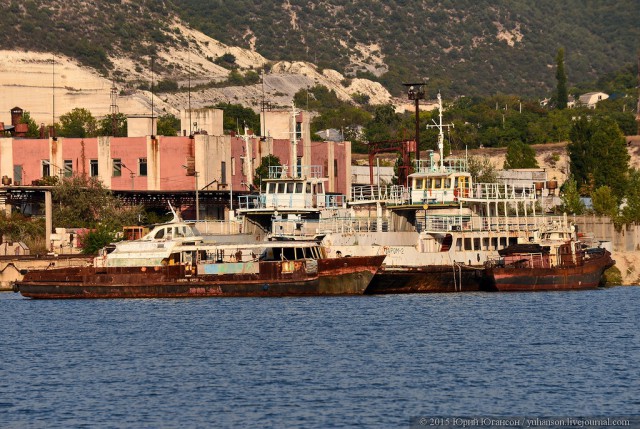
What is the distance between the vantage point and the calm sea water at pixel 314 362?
43.7m

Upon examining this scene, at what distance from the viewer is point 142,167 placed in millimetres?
111500

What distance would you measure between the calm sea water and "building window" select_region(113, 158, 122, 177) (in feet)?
116

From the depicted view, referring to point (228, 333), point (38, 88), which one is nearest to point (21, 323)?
point (228, 333)

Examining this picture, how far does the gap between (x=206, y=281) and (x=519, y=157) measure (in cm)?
6804

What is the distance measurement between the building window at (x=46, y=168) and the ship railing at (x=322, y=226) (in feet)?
102

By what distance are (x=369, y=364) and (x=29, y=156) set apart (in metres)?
65.7

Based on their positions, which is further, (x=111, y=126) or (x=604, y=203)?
(x=111, y=126)

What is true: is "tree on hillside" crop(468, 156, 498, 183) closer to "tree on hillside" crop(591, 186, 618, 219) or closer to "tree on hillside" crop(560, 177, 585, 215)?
"tree on hillside" crop(560, 177, 585, 215)

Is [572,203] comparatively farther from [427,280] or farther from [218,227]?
[427,280]

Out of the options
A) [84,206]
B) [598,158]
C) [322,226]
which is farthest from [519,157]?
[322,226]

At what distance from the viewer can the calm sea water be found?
1719 inches

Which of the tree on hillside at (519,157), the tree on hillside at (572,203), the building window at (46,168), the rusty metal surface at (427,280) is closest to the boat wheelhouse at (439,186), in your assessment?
the rusty metal surface at (427,280)

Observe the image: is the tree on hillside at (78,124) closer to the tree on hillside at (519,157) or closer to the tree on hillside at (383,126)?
the tree on hillside at (383,126)

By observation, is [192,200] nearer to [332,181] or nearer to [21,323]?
[332,181]
